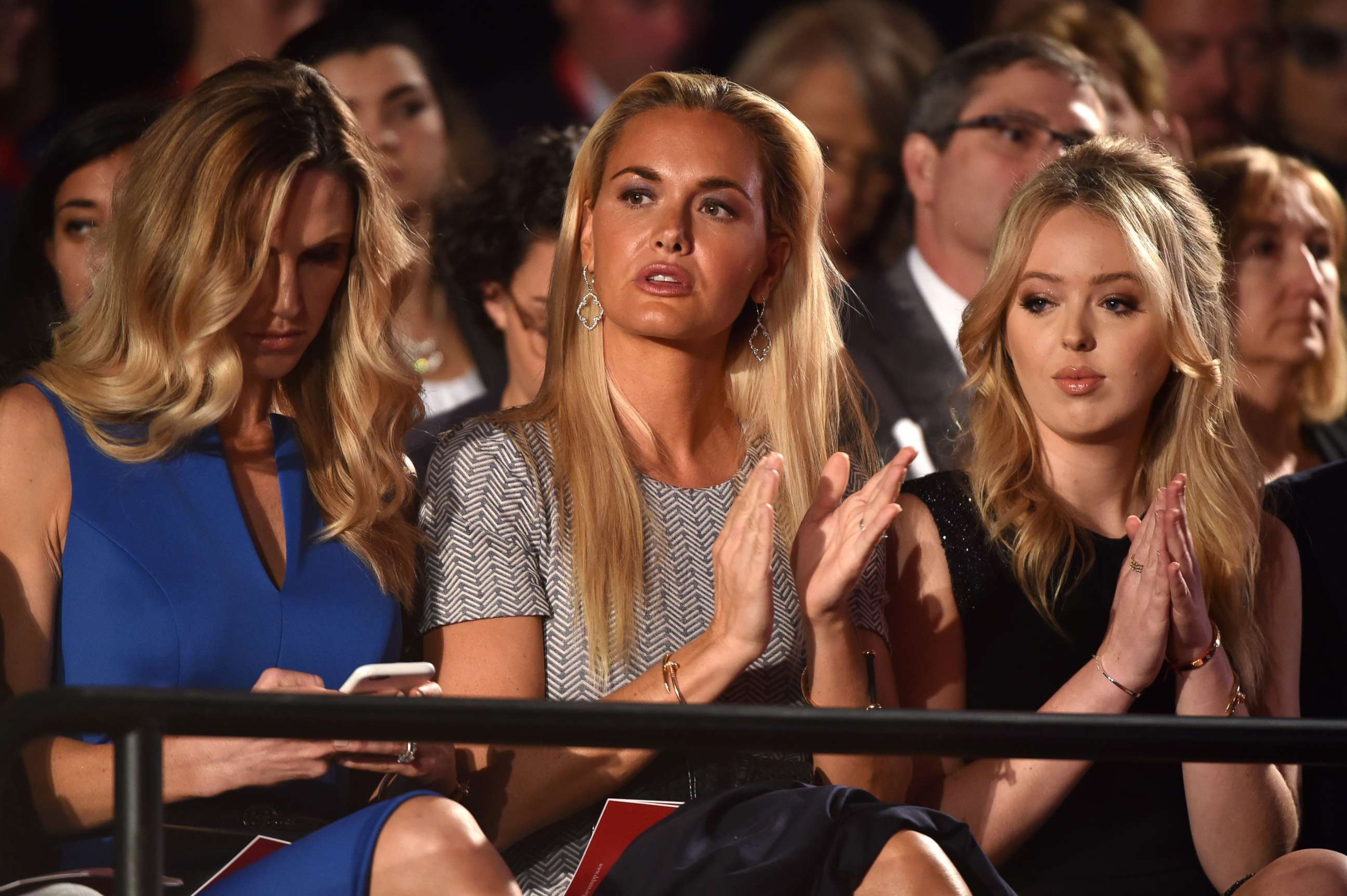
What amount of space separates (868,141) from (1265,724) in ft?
8.67

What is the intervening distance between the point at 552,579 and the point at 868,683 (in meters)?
0.41

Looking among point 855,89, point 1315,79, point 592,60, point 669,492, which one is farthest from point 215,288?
point 1315,79

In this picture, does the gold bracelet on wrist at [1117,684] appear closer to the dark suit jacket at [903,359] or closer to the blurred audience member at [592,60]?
the dark suit jacket at [903,359]

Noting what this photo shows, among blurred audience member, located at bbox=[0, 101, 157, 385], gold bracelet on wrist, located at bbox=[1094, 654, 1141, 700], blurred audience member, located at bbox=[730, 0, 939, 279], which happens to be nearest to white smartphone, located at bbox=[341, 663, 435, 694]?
gold bracelet on wrist, located at bbox=[1094, 654, 1141, 700]

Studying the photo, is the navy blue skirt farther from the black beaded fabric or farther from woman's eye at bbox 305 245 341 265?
woman's eye at bbox 305 245 341 265

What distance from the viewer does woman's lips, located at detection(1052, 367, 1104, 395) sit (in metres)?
2.16

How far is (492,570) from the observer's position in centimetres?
194

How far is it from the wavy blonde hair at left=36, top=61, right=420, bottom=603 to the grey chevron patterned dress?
66 millimetres

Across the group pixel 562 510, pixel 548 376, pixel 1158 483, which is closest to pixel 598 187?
pixel 548 376

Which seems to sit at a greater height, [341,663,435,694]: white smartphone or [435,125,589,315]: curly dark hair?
[435,125,589,315]: curly dark hair

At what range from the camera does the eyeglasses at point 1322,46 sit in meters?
4.33

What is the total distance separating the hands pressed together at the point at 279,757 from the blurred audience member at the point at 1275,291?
1968 millimetres

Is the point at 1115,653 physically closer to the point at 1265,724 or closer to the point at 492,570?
the point at 1265,724

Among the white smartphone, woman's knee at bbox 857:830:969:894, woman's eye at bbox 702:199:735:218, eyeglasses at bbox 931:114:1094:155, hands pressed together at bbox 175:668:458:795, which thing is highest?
eyeglasses at bbox 931:114:1094:155
